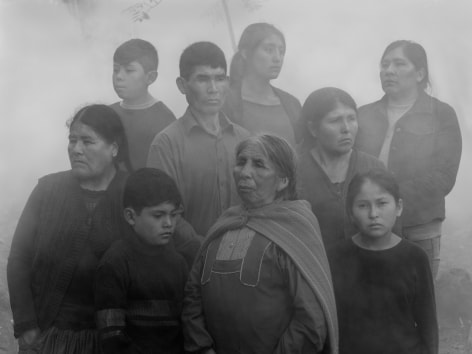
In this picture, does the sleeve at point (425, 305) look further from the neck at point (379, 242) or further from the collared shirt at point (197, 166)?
the collared shirt at point (197, 166)

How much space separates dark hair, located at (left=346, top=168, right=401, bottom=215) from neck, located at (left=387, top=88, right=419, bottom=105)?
2.76ft

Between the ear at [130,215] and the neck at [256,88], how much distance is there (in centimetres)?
122

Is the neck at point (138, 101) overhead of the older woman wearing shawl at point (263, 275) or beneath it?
overhead

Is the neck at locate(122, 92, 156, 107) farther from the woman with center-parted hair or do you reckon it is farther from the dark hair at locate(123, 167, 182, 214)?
the dark hair at locate(123, 167, 182, 214)

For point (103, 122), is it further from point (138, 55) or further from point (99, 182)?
point (138, 55)

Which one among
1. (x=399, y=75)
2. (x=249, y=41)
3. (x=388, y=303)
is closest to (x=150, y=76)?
(x=249, y=41)

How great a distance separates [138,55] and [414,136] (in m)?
1.42

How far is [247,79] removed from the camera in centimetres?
365

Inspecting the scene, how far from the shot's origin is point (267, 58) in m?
3.62

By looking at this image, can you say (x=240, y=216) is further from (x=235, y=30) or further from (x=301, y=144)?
(x=235, y=30)

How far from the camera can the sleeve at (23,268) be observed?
104 inches

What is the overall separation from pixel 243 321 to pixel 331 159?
0.87 m

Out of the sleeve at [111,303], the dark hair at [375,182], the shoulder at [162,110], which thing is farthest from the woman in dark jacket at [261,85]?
the sleeve at [111,303]

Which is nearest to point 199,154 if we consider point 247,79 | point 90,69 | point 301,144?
point 301,144
